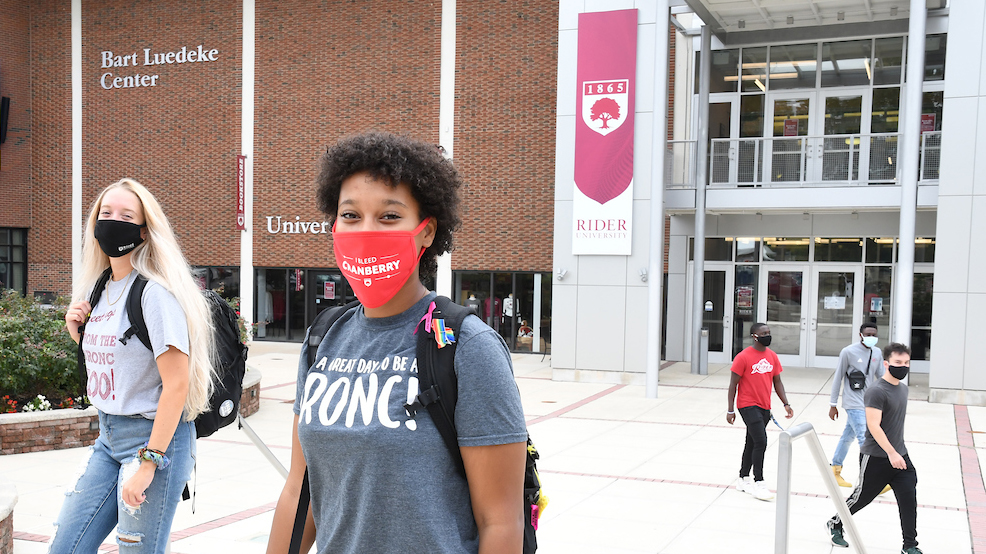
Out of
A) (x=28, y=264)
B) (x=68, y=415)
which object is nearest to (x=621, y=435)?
(x=68, y=415)

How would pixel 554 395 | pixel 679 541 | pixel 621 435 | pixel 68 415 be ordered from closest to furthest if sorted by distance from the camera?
1. pixel 679 541
2. pixel 68 415
3. pixel 621 435
4. pixel 554 395

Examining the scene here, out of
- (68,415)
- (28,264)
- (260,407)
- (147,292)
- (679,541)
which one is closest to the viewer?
(147,292)

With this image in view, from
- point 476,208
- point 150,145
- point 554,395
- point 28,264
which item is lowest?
point 554,395

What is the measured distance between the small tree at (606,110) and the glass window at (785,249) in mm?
5614

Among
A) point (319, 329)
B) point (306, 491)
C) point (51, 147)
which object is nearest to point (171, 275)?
point (319, 329)

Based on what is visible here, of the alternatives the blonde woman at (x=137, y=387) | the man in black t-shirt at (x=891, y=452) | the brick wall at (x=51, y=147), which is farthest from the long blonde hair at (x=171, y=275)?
the brick wall at (x=51, y=147)

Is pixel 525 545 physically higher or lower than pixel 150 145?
lower

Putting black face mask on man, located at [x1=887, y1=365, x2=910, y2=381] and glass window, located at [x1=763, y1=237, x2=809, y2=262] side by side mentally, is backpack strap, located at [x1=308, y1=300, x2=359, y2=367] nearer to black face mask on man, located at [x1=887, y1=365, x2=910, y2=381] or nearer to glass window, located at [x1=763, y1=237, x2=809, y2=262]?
black face mask on man, located at [x1=887, y1=365, x2=910, y2=381]

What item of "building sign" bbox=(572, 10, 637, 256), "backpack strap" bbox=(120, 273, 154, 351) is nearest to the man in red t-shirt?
"backpack strap" bbox=(120, 273, 154, 351)

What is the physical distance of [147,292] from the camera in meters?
3.38

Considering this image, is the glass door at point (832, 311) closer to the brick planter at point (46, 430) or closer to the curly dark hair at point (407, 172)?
the brick planter at point (46, 430)

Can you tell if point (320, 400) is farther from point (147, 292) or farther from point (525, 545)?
point (147, 292)

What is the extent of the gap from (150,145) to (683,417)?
1930 cm

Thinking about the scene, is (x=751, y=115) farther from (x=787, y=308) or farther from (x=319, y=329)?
(x=319, y=329)
